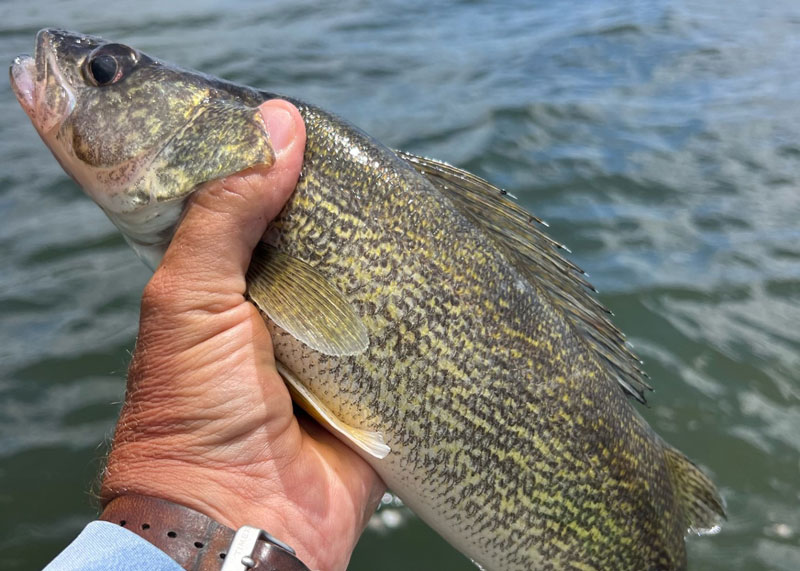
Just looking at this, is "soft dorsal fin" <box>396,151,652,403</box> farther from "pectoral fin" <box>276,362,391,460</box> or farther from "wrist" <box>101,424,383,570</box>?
"wrist" <box>101,424,383,570</box>

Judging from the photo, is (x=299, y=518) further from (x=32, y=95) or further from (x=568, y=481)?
(x=32, y=95)

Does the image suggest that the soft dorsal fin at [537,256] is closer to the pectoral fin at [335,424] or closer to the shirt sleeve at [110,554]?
the pectoral fin at [335,424]

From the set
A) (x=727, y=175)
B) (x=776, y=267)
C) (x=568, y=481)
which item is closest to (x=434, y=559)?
(x=568, y=481)

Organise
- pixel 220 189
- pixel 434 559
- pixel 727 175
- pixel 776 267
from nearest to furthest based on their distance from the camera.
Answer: pixel 220 189 < pixel 434 559 < pixel 776 267 < pixel 727 175

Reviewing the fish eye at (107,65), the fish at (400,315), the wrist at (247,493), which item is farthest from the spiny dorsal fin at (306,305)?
the fish eye at (107,65)

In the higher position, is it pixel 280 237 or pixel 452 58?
pixel 280 237

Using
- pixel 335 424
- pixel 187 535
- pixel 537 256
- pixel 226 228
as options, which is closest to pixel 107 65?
pixel 226 228
